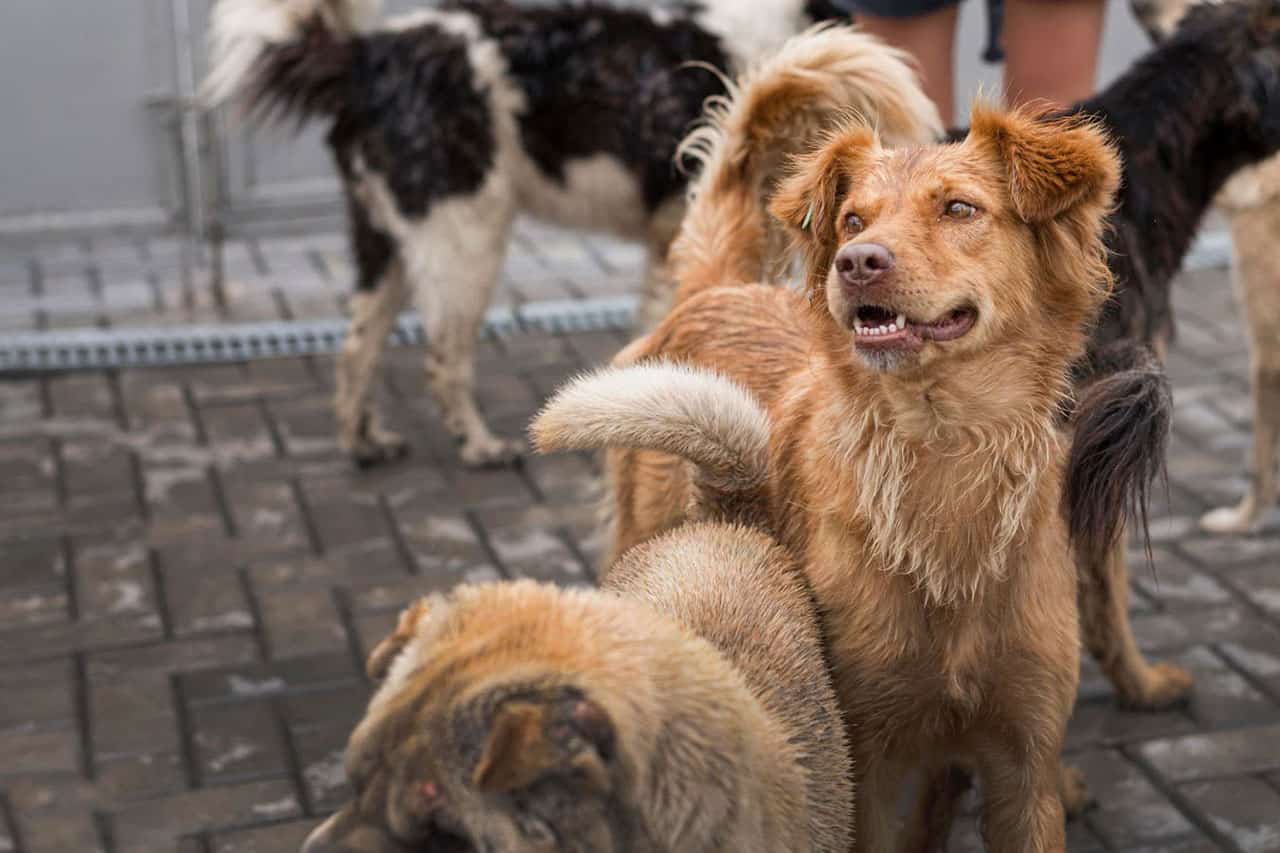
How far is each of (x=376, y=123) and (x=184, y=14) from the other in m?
1.81

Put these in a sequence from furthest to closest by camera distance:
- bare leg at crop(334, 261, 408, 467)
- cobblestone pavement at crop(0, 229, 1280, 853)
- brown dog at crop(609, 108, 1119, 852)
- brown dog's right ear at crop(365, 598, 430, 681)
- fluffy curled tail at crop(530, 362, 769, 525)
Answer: bare leg at crop(334, 261, 408, 467), cobblestone pavement at crop(0, 229, 1280, 853), fluffy curled tail at crop(530, 362, 769, 525), brown dog at crop(609, 108, 1119, 852), brown dog's right ear at crop(365, 598, 430, 681)

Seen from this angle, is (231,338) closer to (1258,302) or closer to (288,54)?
(288,54)

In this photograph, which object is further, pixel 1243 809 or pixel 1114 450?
pixel 1243 809

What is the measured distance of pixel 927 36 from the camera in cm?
414

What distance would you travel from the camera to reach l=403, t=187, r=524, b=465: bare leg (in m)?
5.07

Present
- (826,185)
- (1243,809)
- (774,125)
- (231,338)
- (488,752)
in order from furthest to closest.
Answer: (231,338) → (1243,809) → (774,125) → (826,185) → (488,752)

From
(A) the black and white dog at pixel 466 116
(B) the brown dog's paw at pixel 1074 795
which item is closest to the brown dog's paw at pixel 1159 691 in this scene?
(B) the brown dog's paw at pixel 1074 795

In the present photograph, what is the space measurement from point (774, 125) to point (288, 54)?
2329 millimetres

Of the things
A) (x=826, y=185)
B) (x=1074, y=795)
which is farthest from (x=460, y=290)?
(x=826, y=185)

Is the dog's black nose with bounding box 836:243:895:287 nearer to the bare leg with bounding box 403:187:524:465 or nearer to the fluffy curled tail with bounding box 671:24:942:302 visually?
the fluffy curled tail with bounding box 671:24:942:302

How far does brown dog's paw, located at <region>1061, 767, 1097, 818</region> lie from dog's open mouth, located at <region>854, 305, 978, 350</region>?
140cm

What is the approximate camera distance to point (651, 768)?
2004 millimetres

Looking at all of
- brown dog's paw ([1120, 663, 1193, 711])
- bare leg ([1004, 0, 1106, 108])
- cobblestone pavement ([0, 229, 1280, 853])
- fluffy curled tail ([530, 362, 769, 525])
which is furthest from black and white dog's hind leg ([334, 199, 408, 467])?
brown dog's paw ([1120, 663, 1193, 711])

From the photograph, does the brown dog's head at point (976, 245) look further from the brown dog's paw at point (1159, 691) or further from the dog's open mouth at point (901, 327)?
the brown dog's paw at point (1159, 691)
